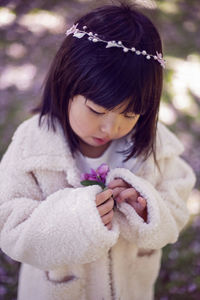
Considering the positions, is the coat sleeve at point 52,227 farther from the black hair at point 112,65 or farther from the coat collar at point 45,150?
the black hair at point 112,65

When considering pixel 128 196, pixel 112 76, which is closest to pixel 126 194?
pixel 128 196

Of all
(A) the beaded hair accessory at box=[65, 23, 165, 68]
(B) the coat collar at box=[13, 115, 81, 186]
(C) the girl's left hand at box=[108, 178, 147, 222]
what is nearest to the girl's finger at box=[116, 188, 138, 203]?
(C) the girl's left hand at box=[108, 178, 147, 222]

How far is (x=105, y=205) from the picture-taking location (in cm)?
118

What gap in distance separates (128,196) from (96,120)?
0.29m

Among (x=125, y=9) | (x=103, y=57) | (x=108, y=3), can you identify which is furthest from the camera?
(x=108, y=3)

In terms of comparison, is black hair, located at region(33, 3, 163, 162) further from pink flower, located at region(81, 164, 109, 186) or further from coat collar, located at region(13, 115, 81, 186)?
pink flower, located at region(81, 164, 109, 186)

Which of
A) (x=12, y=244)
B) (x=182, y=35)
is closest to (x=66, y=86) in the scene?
(x=12, y=244)

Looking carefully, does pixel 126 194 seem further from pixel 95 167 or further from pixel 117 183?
A: pixel 95 167

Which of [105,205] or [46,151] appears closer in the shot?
[105,205]

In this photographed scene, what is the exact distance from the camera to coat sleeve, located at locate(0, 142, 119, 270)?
3.67ft

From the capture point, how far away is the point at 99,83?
3.61ft

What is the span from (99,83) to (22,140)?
404 millimetres

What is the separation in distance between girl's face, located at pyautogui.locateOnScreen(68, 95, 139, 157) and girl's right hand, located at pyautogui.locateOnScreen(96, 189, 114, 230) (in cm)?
20

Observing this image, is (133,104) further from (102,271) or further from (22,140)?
(102,271)
